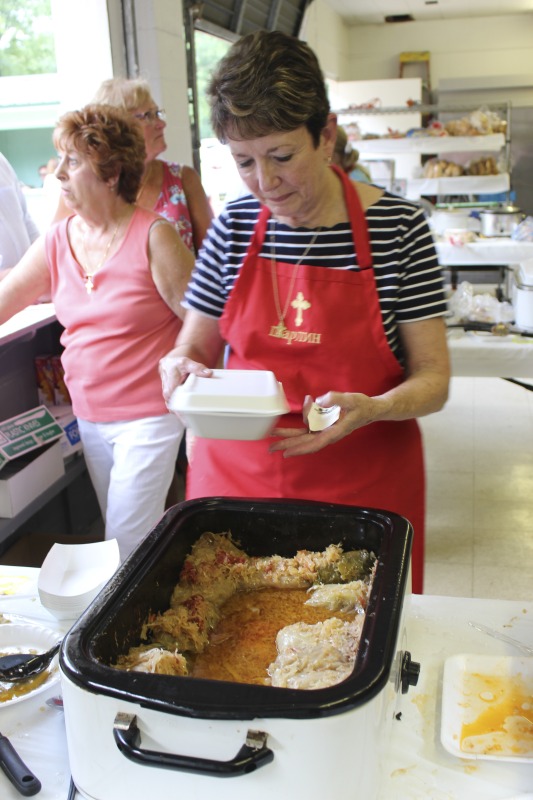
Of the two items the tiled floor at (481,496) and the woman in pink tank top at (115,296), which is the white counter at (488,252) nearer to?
the tiled floor at (481,496)

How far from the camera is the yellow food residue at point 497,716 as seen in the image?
3.30 ft

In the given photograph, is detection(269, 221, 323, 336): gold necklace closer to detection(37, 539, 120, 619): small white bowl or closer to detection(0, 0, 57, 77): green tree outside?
detection(37, 539, 120, 619): small white bowl

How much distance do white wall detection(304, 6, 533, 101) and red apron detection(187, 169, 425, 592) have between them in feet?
31.0

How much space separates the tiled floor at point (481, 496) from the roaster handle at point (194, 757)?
232 cm

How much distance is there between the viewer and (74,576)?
1.37 meters

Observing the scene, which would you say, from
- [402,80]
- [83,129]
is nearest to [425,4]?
[402,80]

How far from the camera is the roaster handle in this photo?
757mm

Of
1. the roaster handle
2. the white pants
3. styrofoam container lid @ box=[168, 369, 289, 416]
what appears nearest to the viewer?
the roaster handle

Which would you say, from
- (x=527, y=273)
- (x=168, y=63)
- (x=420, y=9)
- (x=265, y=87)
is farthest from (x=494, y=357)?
(x=420, y=9)

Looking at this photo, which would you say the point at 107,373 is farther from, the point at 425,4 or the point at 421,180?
the point at 425,4

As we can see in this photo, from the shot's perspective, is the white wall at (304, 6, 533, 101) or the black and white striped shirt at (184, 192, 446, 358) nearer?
the black and white striped shirt at (184, 192, 446, 358)

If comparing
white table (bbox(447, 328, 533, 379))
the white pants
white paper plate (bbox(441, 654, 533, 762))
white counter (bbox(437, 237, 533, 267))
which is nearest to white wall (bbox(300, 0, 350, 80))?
white counter (bbox(437, 237, 533, 267))

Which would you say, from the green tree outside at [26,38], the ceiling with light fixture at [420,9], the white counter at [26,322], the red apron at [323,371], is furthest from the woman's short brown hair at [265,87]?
the ceiling with light fixture at [420,9]

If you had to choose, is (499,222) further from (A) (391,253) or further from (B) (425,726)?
(B) (425,726)
